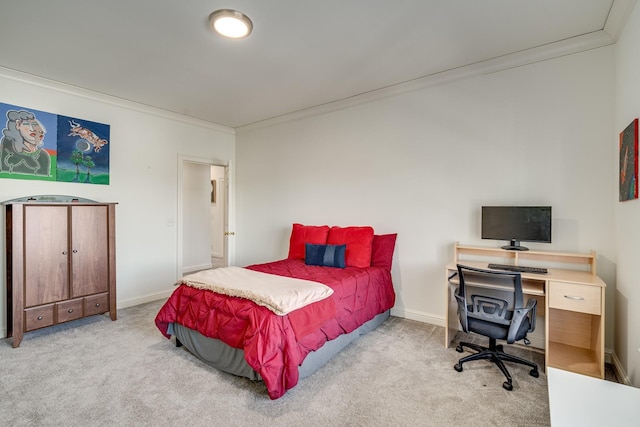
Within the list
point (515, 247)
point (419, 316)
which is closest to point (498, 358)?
point (515, 247)

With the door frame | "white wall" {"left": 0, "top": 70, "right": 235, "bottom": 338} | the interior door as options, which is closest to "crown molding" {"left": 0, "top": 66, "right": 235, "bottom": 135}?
"white wall" {"left": 0, "top": 70, "right": 235, "bottom": 338}

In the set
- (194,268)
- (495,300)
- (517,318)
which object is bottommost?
(194,268)

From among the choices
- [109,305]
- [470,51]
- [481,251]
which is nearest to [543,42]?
[470,51]

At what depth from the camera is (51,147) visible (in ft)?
11.3

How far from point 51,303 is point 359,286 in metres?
3.13

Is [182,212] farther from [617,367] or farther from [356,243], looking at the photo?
[617,367]

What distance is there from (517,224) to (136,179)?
458cm

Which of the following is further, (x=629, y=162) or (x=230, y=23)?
(x=230, y=23)

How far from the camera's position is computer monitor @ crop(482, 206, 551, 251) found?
2.67 metres

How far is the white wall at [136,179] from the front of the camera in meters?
3.48

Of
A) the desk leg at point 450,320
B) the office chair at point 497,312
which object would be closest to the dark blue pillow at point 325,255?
the desk leg at point 450,320

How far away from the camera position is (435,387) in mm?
2223

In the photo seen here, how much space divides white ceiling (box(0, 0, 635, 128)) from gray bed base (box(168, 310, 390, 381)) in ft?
8.26

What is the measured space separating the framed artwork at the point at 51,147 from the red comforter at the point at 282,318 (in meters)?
2.19
